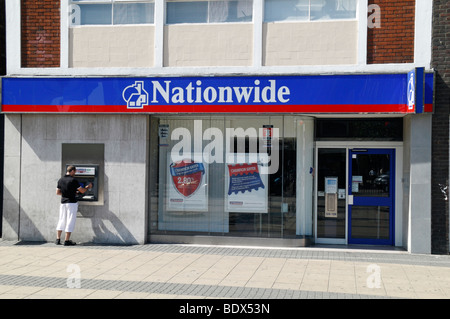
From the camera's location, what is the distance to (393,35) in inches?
415

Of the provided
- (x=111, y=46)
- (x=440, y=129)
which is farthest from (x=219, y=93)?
(x=440, y=129)

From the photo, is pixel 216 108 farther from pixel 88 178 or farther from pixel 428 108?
pixel 428 108

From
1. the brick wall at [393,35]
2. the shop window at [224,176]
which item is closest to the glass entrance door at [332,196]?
the shop window at [224,176]

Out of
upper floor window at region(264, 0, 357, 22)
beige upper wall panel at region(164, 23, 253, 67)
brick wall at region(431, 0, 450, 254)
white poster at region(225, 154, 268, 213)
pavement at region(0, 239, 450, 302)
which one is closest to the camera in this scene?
pavement at region(0, 239, 450, 302)

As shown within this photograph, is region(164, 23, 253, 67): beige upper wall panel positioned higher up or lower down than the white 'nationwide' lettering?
higher up

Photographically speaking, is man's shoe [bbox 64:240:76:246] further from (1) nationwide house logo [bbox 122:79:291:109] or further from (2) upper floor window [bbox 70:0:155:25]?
(2) upper floor window [bbox 70:0:155:25]

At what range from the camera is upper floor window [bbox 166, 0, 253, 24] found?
1109 centimetres

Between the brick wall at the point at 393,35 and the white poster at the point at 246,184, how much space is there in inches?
123

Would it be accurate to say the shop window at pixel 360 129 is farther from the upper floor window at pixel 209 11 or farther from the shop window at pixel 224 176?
the upper floor window at pixel 209 11

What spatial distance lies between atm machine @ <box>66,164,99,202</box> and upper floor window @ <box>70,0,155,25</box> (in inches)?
123

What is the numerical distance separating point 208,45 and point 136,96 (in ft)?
6.03

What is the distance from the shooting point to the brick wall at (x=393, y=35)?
10.5 meters

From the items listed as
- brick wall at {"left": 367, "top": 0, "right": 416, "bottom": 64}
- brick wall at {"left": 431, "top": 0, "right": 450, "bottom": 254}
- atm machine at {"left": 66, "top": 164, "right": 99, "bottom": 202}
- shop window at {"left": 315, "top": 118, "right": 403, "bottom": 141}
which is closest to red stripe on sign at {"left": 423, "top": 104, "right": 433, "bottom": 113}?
brick wall at {"left": 431, "top": 0, "right": 450, "bottom": 254}

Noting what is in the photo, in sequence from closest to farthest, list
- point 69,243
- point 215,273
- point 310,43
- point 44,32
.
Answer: point 215,273 < point 310,43 < point 69,243 < point 44,32
